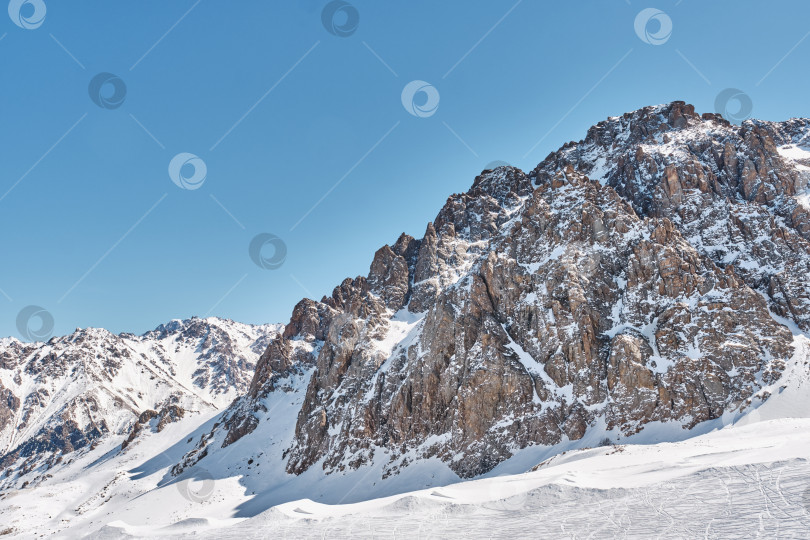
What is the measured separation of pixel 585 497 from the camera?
907 inches

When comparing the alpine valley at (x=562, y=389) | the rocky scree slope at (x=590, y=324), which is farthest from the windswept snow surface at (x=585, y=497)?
the rocky scree slope at (x=590, y=324)

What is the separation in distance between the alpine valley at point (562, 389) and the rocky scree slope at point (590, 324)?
0.88 feet

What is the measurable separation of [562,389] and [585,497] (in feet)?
113

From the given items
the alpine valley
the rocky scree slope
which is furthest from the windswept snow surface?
the rocky scree slope

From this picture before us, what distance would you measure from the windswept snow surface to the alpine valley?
161mm

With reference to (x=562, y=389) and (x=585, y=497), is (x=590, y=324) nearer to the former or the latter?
(x=562, y=389)

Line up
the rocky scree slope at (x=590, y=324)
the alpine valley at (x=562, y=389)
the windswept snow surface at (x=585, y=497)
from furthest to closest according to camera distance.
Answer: the rocky scree slope at (x=590, y=324), the alpine valley at (x=562, y=389), the windswept snow surface at (x=585, y=497)

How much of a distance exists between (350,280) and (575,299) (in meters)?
75.1

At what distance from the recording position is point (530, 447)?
52250mm

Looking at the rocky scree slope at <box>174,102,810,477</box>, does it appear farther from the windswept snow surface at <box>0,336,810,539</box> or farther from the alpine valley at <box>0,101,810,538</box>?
the windswept snow surface at <box>0,336,810,539</box>

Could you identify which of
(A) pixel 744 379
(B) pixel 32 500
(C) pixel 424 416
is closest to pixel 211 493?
(C) pixel 424 416

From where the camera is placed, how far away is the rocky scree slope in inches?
2030

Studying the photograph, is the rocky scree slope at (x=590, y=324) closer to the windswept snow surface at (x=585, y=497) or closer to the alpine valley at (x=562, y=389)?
the alpine valley at (x=562, y=389)

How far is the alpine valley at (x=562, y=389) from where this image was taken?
79.5ft
